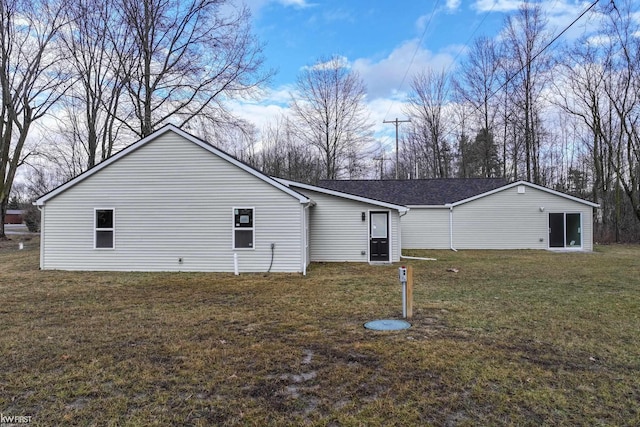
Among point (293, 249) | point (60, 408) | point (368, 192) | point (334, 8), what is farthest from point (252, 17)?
point (60, 408)

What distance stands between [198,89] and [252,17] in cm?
509

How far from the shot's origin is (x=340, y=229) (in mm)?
15742

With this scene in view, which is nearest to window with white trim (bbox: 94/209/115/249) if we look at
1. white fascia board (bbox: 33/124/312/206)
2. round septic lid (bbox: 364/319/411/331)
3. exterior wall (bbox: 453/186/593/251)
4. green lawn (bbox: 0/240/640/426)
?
white fascia board (bbox: 33/124/312/206)

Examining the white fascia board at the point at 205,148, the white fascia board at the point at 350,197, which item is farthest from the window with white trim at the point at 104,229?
the white fascia board at the point at 350,197

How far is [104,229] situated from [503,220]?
59.5ft

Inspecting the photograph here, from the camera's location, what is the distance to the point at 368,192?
24.2m

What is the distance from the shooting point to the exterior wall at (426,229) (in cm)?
2159

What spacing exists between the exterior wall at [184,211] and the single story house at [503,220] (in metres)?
9.82

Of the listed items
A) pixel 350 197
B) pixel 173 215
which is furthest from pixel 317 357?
pixel 350 197

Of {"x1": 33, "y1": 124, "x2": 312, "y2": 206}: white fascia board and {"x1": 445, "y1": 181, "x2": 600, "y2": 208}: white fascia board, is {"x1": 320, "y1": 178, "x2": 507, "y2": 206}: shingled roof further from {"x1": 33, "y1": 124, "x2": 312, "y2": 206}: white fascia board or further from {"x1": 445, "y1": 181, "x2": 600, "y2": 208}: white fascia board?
{"x1": 33, "y1": 124, "x2": 312, "y2": 206}: white fascia board

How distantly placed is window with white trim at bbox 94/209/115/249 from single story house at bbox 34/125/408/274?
0.10 feet

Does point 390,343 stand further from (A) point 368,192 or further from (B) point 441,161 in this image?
(B) point 441,161

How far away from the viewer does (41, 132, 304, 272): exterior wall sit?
41.3 feet

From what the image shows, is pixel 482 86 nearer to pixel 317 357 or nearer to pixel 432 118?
pixel 432 118
